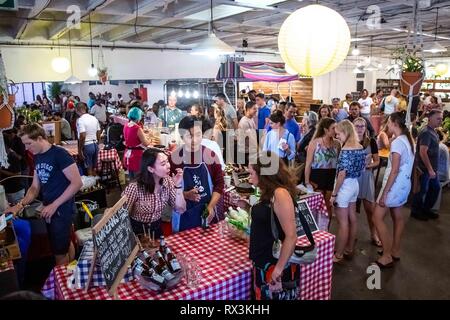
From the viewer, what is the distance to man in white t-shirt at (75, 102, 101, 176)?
6227 millimetres

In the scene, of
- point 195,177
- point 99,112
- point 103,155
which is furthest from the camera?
point 99,112

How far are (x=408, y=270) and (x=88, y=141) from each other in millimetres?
5155

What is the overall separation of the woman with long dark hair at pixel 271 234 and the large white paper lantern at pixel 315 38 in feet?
2.81

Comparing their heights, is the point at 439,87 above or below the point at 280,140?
above

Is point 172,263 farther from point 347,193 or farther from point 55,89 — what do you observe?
point 55,89

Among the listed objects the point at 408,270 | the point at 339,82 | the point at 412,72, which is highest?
the point at 339,82

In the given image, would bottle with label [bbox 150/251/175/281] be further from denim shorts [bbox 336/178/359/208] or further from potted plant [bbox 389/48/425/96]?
potted plant [bbox 389/48/425/96]

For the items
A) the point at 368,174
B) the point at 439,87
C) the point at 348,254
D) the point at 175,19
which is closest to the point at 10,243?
the point at 348,254

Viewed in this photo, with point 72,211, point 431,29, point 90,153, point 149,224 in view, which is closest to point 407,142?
point 149,224

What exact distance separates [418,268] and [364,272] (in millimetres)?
592

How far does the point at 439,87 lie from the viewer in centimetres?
1650

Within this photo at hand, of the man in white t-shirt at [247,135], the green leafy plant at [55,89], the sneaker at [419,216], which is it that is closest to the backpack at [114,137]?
the man in white t-shirt at [247,135]

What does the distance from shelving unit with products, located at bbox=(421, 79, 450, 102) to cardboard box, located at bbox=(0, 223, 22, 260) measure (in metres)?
16.7

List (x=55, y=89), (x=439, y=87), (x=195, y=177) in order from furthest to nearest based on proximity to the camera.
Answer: (x=439, y=87), (x=55, y=89), (x=195, y=177)
